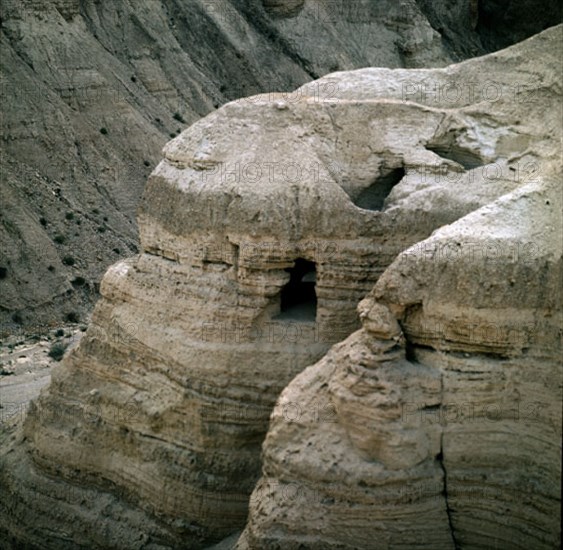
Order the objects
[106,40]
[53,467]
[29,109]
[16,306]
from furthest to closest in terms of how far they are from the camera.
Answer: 1. [106,40]
2. [29,109]
3. [16,306]
4. [53,467]

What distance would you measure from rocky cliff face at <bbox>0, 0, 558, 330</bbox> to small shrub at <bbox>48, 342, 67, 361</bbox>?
258cm

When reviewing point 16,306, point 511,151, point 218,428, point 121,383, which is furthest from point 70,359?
point 16,306

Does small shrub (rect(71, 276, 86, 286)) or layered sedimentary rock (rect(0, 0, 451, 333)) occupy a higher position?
layered sedimentary rock (rect(0, 0, 451, 333))

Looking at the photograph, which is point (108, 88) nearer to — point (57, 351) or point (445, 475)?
point (57, 351)

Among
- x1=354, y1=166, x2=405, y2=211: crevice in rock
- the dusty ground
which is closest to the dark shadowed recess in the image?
the dusty ground

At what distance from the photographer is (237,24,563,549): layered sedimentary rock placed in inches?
551

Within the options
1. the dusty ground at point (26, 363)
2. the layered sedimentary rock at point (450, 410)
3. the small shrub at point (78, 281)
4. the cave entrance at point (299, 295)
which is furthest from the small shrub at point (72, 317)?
the layered sedimentary rock at point (450, 410)

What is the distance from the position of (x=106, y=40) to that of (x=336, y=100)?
2756cm

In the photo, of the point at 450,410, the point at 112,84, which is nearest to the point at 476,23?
the point at 112,84

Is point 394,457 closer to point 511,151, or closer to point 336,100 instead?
point 511,151

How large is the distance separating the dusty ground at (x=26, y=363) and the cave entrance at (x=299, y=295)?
989 cm

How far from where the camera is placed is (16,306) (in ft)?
113

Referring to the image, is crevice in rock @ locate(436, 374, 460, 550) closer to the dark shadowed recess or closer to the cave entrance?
the cave entrance

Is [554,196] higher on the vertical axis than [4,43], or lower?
lower
